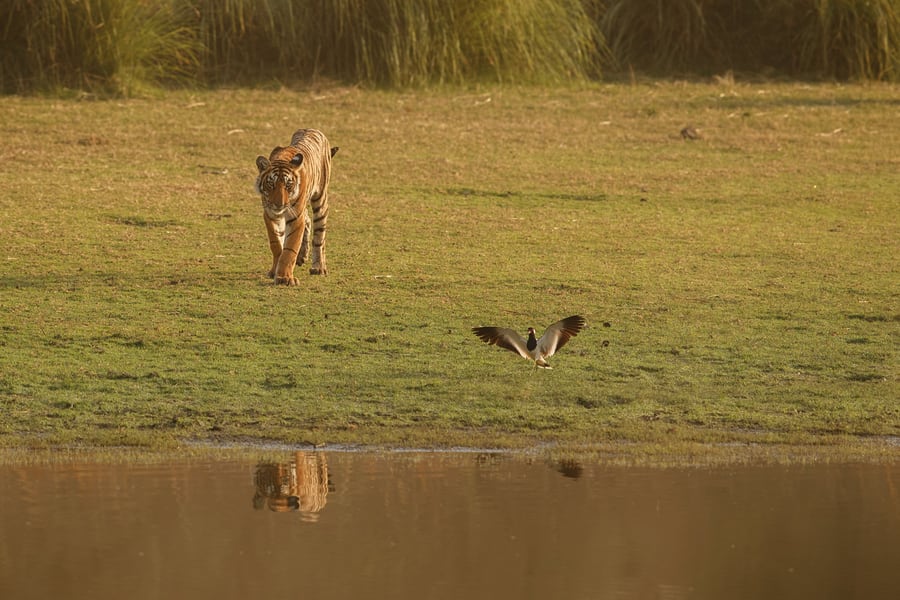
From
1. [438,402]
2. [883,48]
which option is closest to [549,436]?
[438,402]

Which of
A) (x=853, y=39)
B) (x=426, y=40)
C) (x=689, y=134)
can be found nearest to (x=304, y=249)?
(x=689, y=134)

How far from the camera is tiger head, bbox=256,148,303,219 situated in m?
10.2

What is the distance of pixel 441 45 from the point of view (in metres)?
18.5

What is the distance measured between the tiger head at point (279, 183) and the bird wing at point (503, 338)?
2.83 m

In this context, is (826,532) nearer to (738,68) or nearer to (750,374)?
(750,374)

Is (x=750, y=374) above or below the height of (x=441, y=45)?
below

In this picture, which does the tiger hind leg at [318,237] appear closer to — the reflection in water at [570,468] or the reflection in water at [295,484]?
the reflection in water at [295,484]

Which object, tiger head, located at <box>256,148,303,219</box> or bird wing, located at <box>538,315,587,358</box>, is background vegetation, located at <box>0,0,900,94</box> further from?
bird wing, located at <box>538,315,587,358</box>

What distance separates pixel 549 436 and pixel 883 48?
13949mm

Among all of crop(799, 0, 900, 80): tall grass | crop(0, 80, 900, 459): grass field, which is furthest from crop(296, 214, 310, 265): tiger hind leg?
crop(799, 0, 900, 80): tall grass

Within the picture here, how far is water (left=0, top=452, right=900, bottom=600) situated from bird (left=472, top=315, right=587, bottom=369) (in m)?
0.84

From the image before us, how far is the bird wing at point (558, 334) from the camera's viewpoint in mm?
7762

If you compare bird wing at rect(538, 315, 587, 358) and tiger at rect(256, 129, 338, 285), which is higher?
tiger at rect(256, 129, 338, 285)

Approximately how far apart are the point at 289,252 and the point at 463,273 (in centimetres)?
126
